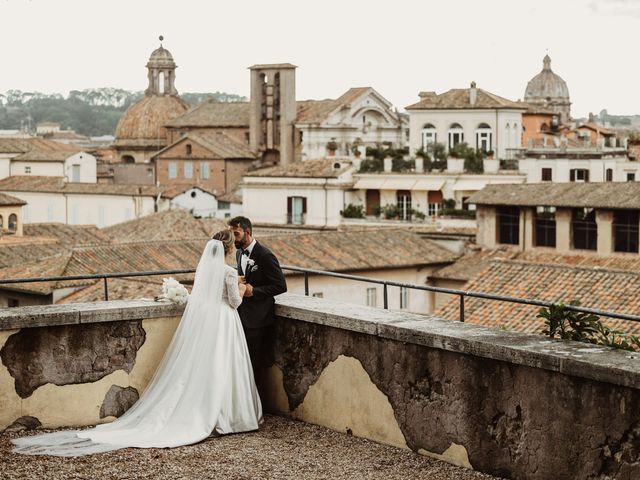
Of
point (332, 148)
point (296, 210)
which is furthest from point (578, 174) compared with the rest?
point (332, 148)

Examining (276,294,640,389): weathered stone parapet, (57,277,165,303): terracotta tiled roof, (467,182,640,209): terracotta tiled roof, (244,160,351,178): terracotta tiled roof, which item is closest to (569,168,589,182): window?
(244,160,351,178): terracotta tiled roof

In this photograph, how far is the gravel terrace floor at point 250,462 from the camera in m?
6.31

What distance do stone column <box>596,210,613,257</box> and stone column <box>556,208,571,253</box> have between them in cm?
106

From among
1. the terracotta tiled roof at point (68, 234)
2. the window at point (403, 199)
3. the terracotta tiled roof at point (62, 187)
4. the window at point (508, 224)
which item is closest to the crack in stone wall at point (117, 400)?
the window at point (508, 224)

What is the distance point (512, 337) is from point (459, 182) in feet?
199

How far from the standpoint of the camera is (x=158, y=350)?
7.79 metres

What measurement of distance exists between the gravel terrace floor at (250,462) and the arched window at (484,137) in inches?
2752

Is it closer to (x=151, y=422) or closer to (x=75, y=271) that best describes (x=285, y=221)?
(x=75, y=271)

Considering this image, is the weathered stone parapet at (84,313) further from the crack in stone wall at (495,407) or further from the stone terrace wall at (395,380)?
the crack in stone wall at (495,407)

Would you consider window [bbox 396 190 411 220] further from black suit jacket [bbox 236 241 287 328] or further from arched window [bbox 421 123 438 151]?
black suit jacket [bbox 236 241 287 328]

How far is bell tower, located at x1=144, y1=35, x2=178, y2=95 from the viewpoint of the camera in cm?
11862

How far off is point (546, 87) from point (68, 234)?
74726mm

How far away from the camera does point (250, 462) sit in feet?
21.6

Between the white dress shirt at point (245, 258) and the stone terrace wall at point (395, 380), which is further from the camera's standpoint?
the white dress shirt at point (245, 258)
